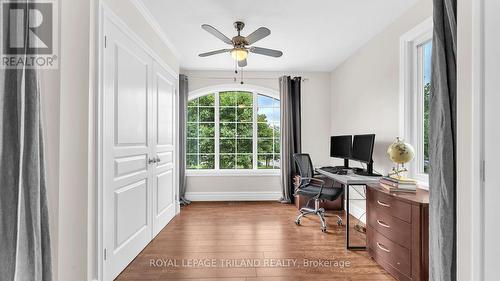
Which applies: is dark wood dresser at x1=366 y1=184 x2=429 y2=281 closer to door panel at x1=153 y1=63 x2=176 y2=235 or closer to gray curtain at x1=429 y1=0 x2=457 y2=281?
gray curtain at x1=429 y1=0 x2=457 y2=281

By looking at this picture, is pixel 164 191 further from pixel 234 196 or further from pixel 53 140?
pixel 53 140

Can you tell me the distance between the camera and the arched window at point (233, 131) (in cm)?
490

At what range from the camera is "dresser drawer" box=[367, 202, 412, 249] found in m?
1.99

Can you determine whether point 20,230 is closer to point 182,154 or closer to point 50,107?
point 50,107

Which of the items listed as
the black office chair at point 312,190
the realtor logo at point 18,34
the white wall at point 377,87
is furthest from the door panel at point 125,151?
the white wall at point 377,87

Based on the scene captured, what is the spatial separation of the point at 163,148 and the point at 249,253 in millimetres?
1728

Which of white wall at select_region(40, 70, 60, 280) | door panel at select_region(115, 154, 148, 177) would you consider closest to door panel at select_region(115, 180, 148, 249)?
door panel at select_region(115, 154, 148, 177)

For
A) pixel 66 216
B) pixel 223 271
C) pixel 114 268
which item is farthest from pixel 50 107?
pixel 223 271

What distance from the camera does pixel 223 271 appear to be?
2.23m

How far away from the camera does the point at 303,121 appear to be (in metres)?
4.94

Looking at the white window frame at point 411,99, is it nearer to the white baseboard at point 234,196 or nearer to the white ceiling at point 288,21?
the white ceiling at point 288,21

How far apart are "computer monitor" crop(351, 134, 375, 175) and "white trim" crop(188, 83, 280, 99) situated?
6.55 feet
